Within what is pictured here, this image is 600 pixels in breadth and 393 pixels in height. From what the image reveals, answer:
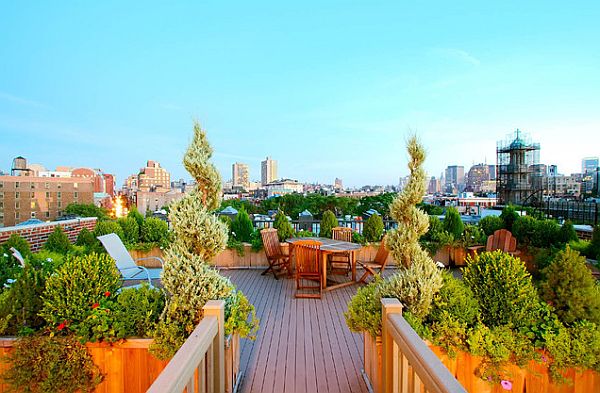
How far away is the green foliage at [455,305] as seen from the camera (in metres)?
2.35

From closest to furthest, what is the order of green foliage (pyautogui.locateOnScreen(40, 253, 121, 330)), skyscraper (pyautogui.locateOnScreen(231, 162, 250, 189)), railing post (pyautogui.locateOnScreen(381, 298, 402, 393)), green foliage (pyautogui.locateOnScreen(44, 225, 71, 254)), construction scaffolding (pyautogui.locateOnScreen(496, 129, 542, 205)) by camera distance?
railing post (pyautogui.locateOnScreen(381, 298, 402, 393)), green foliage (pyautogui.locateOnScreen(40, 253, 121, 330)), green foliage (pyautogui.locateOnScreen(44, 225, 71, 254)), construction scaffolding (pyautogui.locateOnScreen(496, 129, 542, 205)), skyscraper (pyautogui.locateOnScreen(231, 162, 250, 189))

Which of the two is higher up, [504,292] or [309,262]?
[504,292]

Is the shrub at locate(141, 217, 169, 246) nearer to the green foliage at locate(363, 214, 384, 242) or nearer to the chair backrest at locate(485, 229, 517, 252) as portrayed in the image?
the green foliage at locate(363, 214, 384, 242)

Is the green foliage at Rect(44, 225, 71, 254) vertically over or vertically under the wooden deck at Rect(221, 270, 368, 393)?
over

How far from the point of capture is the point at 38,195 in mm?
60406

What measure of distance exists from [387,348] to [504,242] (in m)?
5.13

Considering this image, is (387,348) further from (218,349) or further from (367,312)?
(218,349)

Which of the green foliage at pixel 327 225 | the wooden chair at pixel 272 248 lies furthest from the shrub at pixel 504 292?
the green foliage at pixel 327 225

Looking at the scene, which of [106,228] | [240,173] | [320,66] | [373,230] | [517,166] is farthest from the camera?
[240,173]

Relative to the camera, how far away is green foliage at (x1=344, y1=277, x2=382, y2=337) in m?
2.34

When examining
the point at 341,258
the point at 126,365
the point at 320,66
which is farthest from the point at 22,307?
the point at 320,66

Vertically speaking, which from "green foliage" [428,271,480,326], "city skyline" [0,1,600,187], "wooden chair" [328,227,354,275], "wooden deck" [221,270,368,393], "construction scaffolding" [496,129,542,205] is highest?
"city skyline" [0,1,600,187]

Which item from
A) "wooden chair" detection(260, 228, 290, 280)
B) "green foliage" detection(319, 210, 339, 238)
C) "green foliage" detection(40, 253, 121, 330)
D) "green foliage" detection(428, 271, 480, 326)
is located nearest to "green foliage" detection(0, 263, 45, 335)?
"green foliage" detection(40, 253, 121, 330)

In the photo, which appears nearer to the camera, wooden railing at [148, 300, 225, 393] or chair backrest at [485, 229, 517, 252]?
wooden railing at [148, 300, 225, 393]
